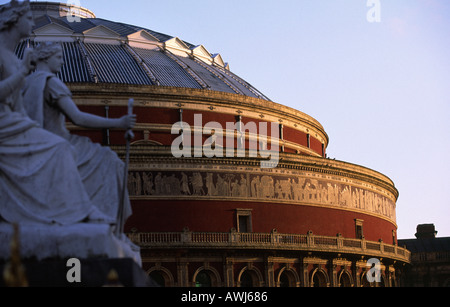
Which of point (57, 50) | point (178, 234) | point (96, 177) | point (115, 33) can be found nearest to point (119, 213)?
point (96, 177)

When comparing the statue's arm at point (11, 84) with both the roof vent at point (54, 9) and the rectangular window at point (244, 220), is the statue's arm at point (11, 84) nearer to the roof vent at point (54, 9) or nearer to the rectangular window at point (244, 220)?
the rectangular window at point (244, 220)

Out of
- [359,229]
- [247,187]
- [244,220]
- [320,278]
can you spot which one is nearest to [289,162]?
[247,187]

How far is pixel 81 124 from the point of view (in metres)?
10.4

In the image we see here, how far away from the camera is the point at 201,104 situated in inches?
1826

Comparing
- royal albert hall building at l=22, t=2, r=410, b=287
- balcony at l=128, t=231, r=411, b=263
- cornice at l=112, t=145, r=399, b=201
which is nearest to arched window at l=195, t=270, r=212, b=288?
royal albert hall building at l=22, t=2, r=410, b=287

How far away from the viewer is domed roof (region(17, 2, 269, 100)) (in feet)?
157

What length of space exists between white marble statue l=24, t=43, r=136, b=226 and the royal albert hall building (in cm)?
2807

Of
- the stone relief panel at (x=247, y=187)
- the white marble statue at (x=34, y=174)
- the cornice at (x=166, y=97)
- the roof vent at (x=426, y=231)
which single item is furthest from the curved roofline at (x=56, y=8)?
the white marble statue at (x=34, y=174)

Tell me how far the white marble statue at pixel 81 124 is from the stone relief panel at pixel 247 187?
2914 centimetres

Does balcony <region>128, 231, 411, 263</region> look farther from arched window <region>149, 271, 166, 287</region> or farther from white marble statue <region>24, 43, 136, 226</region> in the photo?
white marble statue <region>24, 43, 136, 226</region>

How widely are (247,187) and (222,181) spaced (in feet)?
4.35

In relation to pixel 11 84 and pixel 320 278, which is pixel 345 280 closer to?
pixel 320 278

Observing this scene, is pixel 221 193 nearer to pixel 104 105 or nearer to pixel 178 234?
pixel 178 234

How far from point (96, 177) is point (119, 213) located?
0.51 meters
